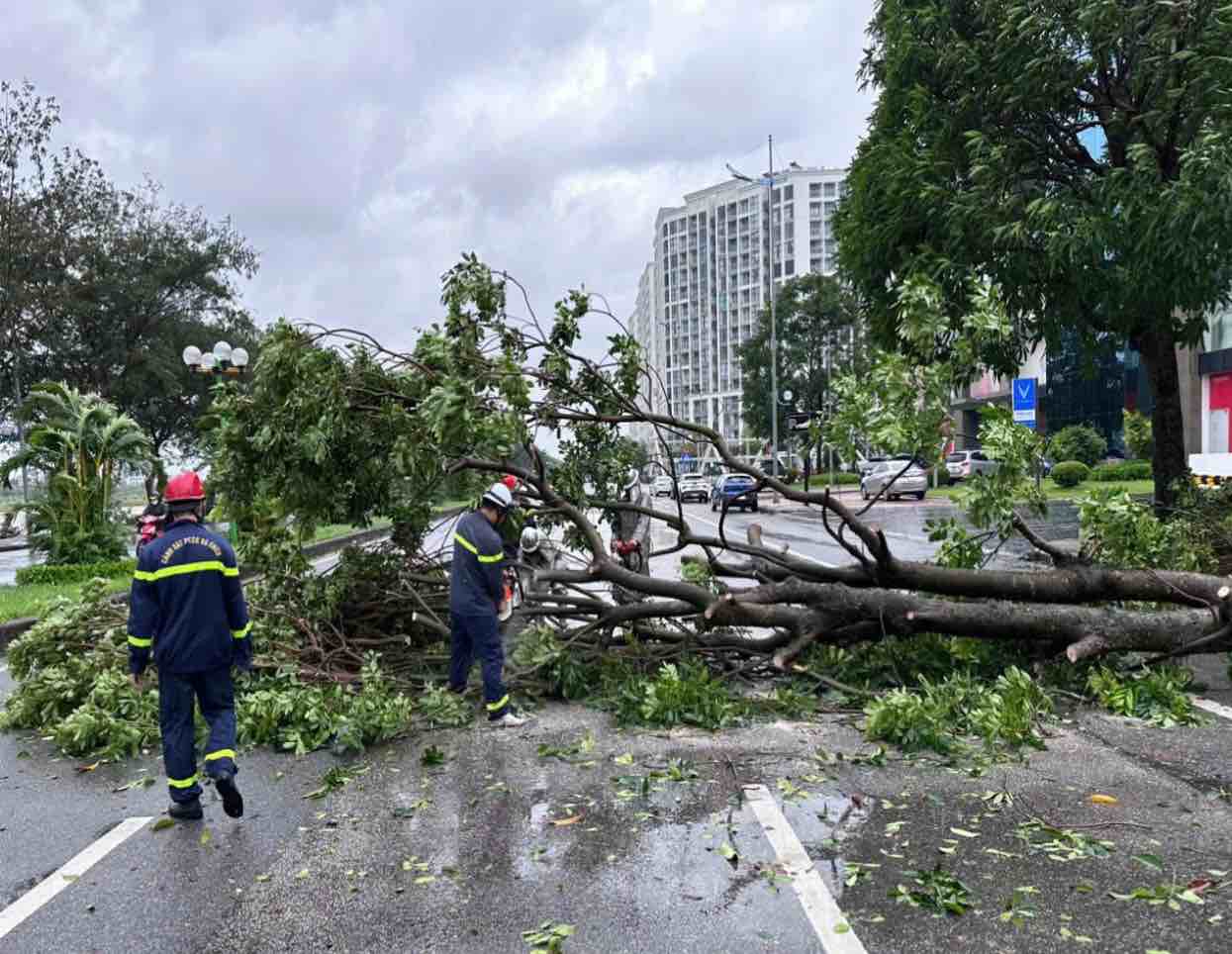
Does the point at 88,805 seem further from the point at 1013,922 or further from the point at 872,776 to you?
the point at 1013,922

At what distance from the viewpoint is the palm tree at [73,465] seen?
53.3 ft

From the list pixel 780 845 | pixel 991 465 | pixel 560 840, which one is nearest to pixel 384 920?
pixel 560 840

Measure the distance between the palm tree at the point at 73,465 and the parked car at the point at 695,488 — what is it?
29.9 meters

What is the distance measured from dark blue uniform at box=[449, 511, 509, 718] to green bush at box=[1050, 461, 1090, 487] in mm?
30450

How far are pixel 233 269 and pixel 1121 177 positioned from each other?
3319 cm

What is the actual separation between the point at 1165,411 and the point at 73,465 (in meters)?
17.1

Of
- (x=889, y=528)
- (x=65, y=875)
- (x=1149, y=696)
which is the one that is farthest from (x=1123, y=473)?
(x=65, y=875)

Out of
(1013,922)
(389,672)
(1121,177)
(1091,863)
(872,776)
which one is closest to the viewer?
(1013,922)

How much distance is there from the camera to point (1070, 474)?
107 ft

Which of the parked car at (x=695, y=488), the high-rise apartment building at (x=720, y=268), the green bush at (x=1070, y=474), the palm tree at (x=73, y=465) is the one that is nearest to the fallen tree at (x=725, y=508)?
the palm tree at (x=73, y=465)

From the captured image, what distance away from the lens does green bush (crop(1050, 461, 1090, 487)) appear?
32.7m

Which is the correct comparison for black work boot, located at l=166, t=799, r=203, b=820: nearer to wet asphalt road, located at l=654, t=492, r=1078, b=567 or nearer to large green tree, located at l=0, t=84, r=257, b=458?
wet asphalt road, located at l=654, t=492, r=1078, b=567

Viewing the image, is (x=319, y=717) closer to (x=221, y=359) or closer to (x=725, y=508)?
(x=725, y=508)

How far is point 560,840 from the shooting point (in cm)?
436
